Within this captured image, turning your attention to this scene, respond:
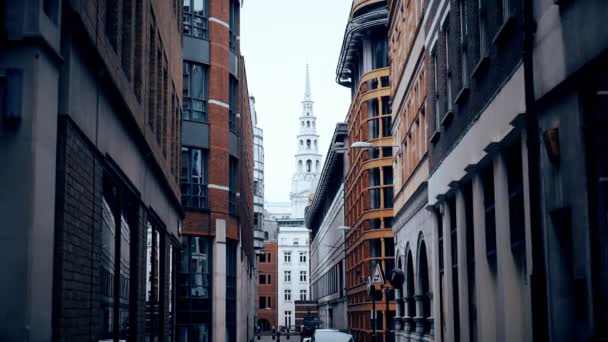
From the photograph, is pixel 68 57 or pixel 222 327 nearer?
pixel 68 57

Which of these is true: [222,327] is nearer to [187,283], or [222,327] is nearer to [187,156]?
[187,283]

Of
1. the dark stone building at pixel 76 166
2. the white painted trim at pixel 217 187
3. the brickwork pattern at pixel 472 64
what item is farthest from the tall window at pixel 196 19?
the dark stone building at pixel 76 166

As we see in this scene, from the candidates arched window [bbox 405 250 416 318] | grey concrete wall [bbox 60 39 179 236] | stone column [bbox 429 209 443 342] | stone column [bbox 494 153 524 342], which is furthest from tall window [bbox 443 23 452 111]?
arched window [bbox 405 250 416 318]

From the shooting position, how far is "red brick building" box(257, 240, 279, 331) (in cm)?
16750

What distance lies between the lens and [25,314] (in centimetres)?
963

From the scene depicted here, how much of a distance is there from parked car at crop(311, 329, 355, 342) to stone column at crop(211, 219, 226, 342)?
47.9 ft

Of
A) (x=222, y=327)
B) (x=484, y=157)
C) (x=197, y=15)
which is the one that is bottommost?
(x=222, y=327)

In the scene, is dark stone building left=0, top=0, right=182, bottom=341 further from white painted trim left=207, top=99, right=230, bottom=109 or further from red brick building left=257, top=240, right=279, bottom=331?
red brick building left=257, top=240, right=279, bottom=331

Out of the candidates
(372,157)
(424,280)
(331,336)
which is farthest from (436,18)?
(372,157)

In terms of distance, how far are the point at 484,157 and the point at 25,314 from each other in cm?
1064

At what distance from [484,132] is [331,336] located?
14.0m

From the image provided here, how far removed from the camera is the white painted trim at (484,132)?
49.8 feet

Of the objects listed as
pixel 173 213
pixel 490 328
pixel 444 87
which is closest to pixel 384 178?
pixel 173 213

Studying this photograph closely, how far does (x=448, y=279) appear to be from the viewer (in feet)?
78.0
